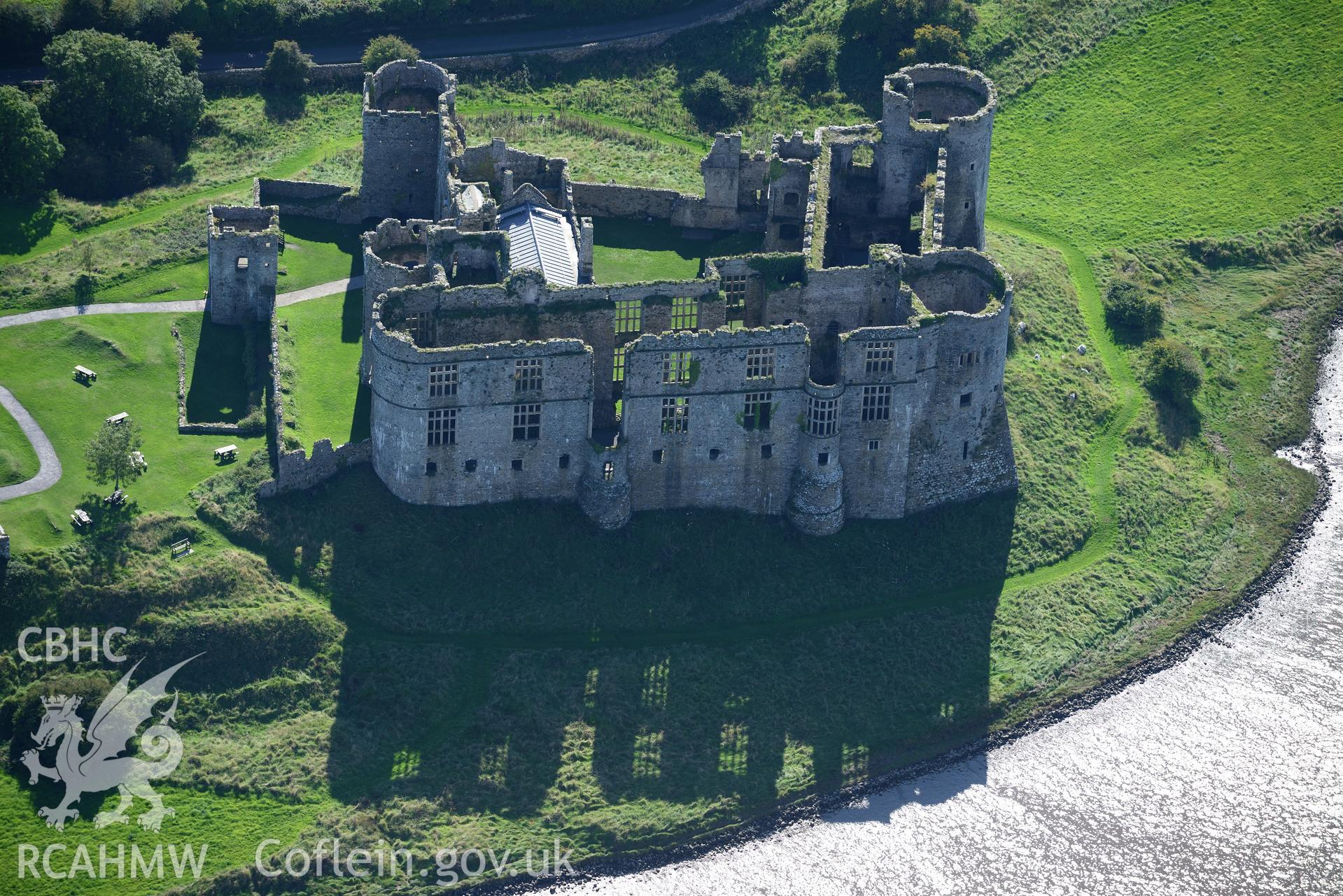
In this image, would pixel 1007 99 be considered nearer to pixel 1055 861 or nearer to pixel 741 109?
pixel 741 109

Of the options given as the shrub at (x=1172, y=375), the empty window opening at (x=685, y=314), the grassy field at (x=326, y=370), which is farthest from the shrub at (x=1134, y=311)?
the grassy field at (x=326, y=370)

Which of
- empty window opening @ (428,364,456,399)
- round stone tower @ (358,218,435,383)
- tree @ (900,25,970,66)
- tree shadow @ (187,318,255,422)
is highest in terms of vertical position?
tree @ (900,25,970,66)

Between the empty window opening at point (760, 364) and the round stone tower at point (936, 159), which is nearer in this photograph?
the empty window opening at point (760, 364)

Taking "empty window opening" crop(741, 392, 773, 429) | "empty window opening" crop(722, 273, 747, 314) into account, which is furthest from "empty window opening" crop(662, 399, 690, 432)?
"empty window opening" crop(722, 273, 747, 314)

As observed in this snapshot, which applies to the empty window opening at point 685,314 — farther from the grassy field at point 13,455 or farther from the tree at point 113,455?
the grassy field at point 13,455

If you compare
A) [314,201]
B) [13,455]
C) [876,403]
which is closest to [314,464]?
[13,455]

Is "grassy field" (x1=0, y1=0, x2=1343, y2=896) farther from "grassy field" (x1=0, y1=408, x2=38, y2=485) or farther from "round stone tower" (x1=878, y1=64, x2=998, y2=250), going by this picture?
"round stone tower" (x1=878, y1=64, x2=998, y2=250)
